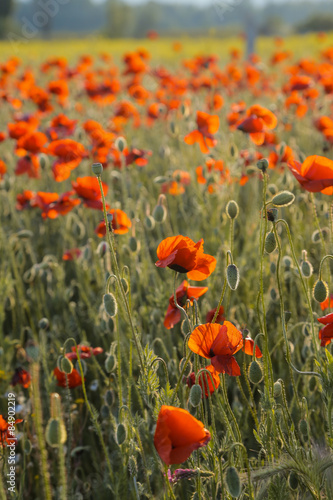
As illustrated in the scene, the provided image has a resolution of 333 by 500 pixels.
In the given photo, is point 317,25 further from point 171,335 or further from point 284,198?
point 284,198

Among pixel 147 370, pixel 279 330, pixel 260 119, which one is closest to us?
pixel 147 370

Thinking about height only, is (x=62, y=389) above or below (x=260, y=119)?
below

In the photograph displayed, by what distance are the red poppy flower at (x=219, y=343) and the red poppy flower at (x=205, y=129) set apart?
54.8 inches

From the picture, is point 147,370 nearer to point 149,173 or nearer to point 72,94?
point 149,173

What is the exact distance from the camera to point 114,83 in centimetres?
486

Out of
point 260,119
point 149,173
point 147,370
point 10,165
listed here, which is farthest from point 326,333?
point 10,165

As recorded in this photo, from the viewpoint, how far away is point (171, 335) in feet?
6.64

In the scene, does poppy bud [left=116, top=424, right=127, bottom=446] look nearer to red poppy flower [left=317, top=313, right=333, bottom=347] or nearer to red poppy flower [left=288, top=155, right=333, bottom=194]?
red poppy flower [left=317, top=313, right=333, bottom=347]

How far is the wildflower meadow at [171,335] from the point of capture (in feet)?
3.85

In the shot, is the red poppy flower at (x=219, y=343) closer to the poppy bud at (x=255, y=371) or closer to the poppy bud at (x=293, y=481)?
the poppy bud at (x=255, y=371)

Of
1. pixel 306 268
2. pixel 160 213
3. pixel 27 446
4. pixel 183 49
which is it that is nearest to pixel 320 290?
pixel 306 268

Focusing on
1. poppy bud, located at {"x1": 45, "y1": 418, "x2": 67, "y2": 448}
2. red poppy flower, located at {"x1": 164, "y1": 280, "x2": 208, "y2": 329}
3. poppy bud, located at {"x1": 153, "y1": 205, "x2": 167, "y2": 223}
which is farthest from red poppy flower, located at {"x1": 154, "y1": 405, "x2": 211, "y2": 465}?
poppy bud, located at {"x1": 153, "y1": 205, "x2": 167, "y2": 223}

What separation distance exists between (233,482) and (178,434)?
138 millimetres

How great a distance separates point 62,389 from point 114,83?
3497 millimetres
